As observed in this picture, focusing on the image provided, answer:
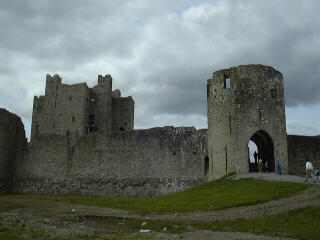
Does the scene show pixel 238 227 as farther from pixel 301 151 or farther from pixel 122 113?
pixel 122 113

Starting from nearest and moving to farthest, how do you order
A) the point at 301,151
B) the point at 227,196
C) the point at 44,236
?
the point at 44,236 < the point at 227,196 < the point at 301,151

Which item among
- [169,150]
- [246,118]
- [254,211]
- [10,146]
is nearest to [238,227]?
[254,211]

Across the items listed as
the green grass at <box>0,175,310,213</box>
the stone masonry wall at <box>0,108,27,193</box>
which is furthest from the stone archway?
the stone masonry wall at <box>0,108,27,193</box>

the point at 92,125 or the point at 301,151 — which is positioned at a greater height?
the point at 92,125

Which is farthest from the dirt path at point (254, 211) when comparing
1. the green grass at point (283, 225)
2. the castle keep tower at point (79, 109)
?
the castle keep tower at point (79, 109)

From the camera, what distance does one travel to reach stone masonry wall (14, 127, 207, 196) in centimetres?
3077

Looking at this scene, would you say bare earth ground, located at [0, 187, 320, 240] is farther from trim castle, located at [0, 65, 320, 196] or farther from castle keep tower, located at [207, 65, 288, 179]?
trim castle, located at [0, 65, 320, 196]

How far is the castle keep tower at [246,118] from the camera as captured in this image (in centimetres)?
2441

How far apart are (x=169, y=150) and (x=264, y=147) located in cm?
796

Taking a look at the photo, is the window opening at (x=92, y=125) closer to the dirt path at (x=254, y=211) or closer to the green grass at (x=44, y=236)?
the dirt path at (x=254, y=211)

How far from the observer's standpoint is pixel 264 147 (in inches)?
1096

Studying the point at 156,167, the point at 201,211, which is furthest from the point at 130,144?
the point at 201,211

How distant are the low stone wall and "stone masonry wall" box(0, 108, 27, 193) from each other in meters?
26.0

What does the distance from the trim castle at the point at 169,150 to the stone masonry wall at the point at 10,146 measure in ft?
0.33
